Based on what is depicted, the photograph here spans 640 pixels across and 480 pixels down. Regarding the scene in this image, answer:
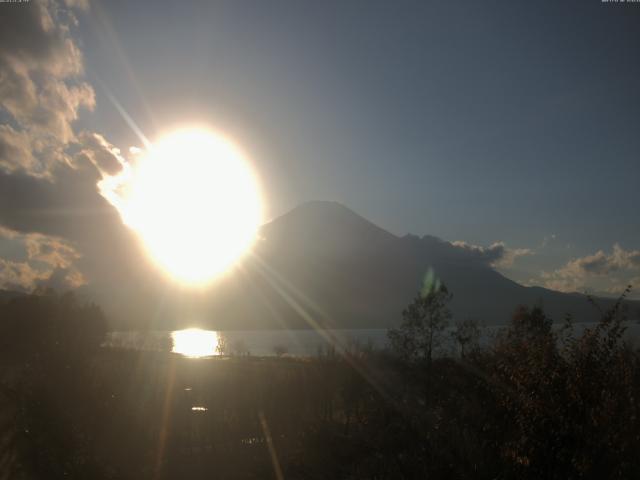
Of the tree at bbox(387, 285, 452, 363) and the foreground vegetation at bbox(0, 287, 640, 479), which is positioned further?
the tree at bbox(387, 285, 452, 363)

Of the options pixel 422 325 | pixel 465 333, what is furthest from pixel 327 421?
pixel 465 333

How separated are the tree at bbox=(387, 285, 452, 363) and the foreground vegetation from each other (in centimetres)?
841

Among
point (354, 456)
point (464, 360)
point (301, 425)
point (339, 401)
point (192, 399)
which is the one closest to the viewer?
point (354, 456)

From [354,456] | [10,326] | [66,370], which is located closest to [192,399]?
[66,370]

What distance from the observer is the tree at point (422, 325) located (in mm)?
34875

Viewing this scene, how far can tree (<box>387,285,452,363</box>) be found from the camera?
34875 mm

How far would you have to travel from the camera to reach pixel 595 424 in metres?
6.27

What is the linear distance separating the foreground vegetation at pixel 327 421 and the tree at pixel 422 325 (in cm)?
841

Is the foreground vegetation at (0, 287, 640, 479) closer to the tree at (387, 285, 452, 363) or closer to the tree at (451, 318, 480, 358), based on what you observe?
the tree at (387, 285, 452, 363)

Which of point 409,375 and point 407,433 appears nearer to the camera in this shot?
point 407,433

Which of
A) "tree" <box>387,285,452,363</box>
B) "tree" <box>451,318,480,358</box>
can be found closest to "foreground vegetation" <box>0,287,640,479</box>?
"tree" <box>387,285,452,363</box>

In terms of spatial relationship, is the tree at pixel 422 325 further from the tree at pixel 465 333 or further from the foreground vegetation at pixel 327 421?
the foreground vegetation at pixel 327 421

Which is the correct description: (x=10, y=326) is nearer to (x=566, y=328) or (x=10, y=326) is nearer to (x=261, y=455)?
(x=261, y=455)

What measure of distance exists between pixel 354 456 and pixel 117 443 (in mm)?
6532
